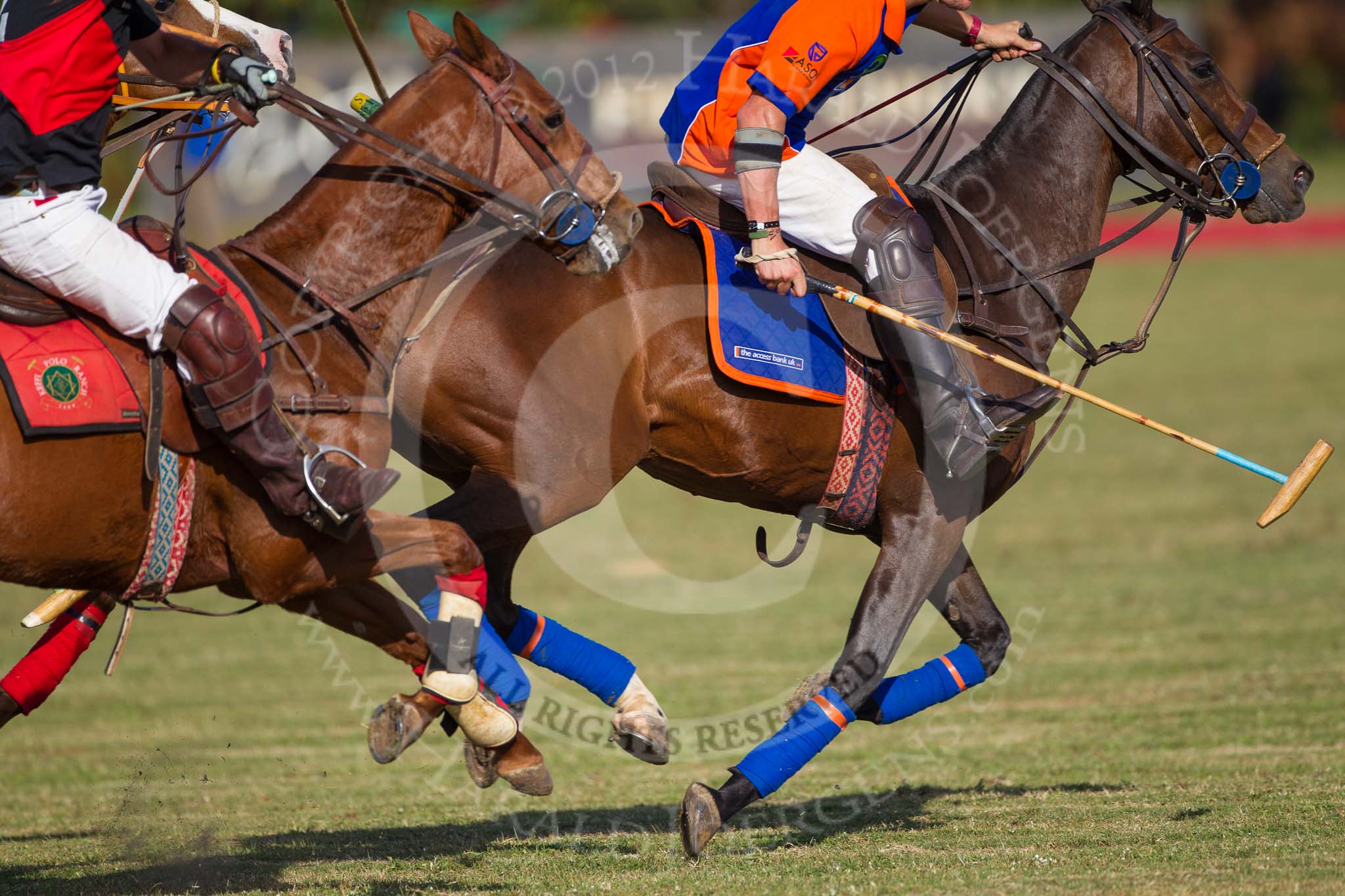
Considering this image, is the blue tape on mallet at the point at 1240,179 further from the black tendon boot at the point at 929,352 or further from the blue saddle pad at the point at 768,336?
the blue saddle pad at the point at 768,336

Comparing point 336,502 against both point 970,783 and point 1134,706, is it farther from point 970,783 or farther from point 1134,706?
point 1134,706

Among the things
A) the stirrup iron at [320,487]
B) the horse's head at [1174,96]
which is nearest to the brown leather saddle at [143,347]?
the stirrup iron at [320,487]

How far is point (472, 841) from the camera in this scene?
5172 mm

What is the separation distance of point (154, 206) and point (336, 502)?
22.6 m

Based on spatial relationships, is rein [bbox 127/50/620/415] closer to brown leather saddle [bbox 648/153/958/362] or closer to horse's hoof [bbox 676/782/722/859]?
brown leather saddle [bbox 648/153/958/362]

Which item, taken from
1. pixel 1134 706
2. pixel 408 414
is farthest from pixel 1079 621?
pixel 408 414

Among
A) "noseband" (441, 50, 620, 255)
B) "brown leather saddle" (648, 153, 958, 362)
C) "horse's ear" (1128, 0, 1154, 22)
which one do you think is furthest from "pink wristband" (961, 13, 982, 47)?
"noseband" (441, 50, 620, 255)

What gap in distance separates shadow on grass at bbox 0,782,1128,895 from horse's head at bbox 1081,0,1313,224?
242 centimetres

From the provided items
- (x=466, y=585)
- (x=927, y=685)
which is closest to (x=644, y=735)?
(x=466, y=585)

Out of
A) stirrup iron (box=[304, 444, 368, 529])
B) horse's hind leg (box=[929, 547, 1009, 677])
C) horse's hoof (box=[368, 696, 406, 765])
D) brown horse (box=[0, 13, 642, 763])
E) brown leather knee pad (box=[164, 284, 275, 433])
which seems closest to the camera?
brown leather knee pad (box=[164, 284, 275, 433])

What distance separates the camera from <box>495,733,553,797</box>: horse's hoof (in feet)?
14.7

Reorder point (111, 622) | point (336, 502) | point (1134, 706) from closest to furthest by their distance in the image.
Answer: point (336, 502)
point (1134, 706)
point (111, 622)

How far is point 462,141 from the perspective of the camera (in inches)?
159

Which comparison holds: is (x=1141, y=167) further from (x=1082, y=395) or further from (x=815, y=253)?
(x=815, y=253)
